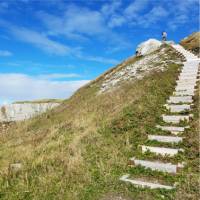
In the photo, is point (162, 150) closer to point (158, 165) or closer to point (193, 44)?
point (158, 165)

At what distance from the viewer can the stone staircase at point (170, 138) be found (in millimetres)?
8504

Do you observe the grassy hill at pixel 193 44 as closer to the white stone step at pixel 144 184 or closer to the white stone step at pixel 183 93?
the white stone step at pixel 183 93

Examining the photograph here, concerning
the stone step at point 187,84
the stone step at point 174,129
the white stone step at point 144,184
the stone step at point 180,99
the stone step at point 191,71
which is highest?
the stone step at point 191,71

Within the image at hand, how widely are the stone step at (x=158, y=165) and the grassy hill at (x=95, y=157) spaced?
274 mm

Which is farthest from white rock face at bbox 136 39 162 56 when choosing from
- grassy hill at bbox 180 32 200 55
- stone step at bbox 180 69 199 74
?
stone step at bbox 180 69 199 74

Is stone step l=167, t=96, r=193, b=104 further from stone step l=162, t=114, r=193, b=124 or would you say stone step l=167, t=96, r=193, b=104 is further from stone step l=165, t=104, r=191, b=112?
stone step l=162, t=114, r=193, b=124

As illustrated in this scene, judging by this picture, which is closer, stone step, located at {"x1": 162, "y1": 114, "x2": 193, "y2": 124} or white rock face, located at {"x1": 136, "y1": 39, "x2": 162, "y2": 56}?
stone step, located at {"x1": 162, "y1": 114, "x2": 193, "y2": 124}

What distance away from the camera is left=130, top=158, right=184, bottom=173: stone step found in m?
8.70

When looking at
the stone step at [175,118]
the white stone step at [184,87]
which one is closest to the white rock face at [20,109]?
the white stone step at [184,87]

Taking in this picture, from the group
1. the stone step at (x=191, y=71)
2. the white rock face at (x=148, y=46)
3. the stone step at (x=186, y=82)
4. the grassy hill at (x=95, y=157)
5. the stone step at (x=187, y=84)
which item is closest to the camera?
the grassy hill at (x=95, y=157)

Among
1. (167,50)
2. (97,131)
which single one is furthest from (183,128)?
(167,50)

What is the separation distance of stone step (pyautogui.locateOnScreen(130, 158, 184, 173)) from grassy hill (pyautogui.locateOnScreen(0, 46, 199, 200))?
10.8 inches

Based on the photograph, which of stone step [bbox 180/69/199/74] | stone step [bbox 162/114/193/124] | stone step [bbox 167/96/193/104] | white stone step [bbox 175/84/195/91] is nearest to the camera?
stone step [bbox 162/114/193/124]

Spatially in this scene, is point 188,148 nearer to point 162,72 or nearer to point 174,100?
point 174,100
